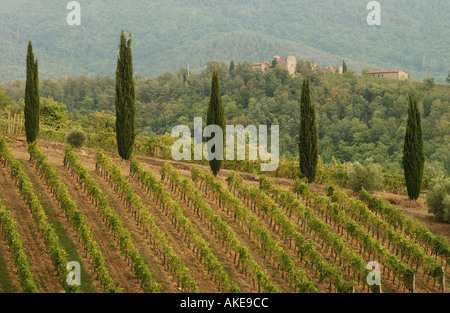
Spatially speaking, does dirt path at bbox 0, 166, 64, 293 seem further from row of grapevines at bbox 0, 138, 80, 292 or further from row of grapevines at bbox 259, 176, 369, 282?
row of grapevines at bbox 259, 176, 369, 282

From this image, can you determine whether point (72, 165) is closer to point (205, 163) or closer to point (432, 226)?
point (205, 163)

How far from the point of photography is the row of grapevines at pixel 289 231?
15112 millimetres

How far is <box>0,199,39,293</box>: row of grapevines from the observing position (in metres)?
12.6

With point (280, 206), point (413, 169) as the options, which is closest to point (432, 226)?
point (413, 169)

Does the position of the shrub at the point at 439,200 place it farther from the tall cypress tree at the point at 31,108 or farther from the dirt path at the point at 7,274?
the tall cypress tree at the point at 31,108

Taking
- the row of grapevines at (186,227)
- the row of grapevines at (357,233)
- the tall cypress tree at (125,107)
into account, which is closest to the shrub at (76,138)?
the tall cypress tree at (125,107)

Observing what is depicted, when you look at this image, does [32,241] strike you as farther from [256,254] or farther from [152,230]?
[256,254]

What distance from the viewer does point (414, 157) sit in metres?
23.5

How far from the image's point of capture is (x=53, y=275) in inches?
559

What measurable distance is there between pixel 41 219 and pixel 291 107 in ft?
143

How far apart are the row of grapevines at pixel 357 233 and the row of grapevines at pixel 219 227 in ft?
12.0

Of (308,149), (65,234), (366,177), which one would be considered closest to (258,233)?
(65,234)

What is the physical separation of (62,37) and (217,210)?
454 feet

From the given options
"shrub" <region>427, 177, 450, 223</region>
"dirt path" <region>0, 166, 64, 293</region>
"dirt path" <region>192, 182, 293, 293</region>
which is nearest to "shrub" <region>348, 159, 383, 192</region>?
"shrub" <region>427, 177, 450, 223</region>
